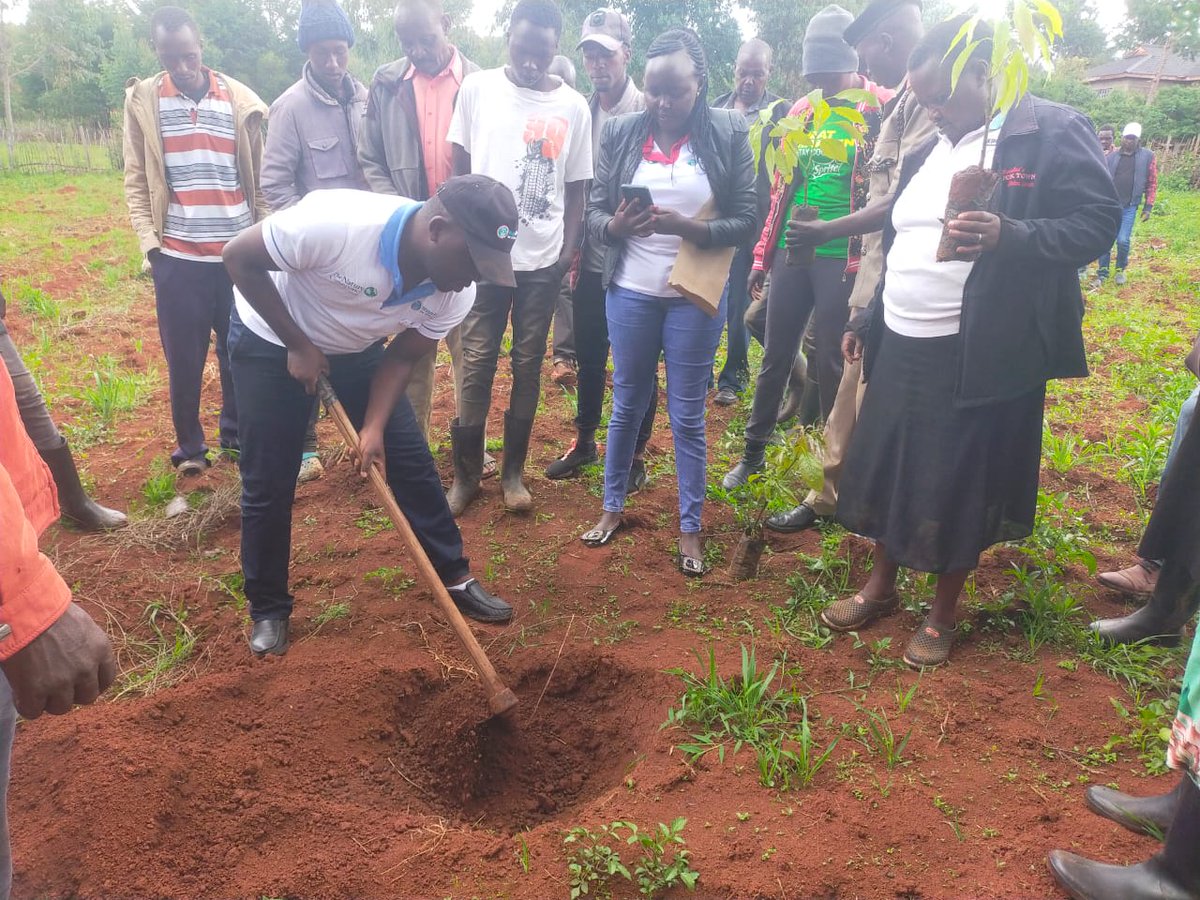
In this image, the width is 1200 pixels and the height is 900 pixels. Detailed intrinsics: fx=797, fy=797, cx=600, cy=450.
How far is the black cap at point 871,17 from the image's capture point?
3229mm

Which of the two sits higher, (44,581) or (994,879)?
(44,581)

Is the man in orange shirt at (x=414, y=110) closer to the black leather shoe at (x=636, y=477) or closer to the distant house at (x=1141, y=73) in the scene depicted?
the black leather shoe at (x=636, y=477)

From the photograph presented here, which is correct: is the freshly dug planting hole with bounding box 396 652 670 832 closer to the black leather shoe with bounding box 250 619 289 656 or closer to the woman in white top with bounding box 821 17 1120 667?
the black leather shoe with bounding box 250 619 289 656

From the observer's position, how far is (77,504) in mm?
3691

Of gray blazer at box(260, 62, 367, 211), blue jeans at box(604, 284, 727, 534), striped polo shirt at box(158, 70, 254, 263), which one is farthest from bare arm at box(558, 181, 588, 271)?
striped polo shirt at box(158, 70, 254, 263)

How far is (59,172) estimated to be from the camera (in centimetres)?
1959

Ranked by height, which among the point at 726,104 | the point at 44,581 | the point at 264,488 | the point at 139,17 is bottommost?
the point at 264,488

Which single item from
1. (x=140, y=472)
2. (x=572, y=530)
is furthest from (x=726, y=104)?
(x=140, y=472)

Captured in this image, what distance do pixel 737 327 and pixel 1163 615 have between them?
318cm

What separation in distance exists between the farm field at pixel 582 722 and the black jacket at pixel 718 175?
1.37 m

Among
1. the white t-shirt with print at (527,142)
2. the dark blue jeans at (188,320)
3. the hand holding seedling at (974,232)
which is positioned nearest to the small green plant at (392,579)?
the dark blue jeans at (188,320)

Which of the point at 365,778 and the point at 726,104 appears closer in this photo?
the point at 365,778

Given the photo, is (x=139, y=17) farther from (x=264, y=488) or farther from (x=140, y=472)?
(x=264, y=488)

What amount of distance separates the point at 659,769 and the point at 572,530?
5.25 ft
